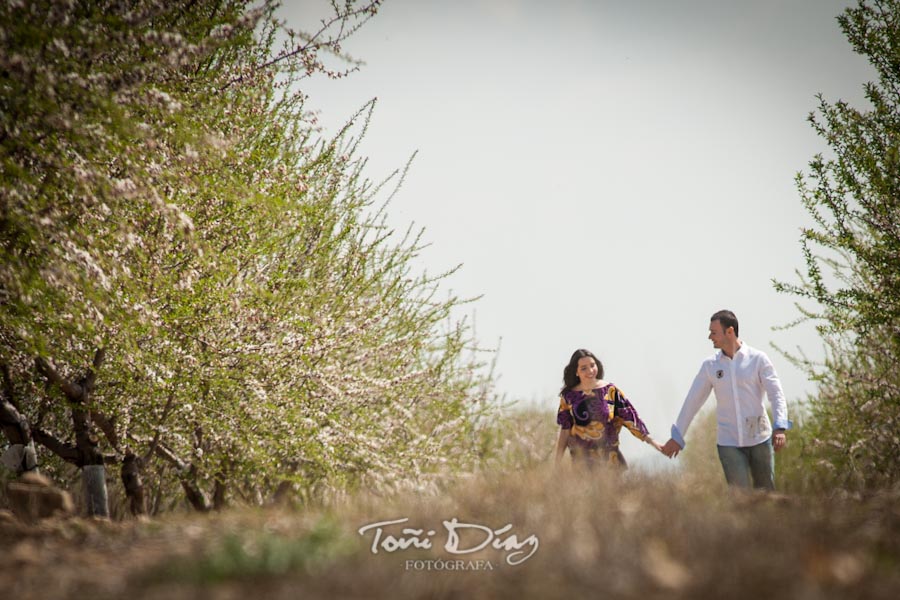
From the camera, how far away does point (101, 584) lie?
3.70 meters

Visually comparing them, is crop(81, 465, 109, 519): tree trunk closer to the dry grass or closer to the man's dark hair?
the dry grass

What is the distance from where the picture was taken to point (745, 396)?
7.40 m

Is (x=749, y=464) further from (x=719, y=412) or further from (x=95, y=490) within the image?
(x=95, y=490)

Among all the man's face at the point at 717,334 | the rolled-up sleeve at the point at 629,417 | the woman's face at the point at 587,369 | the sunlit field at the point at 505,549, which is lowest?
the sunlit field at the point at 505,549

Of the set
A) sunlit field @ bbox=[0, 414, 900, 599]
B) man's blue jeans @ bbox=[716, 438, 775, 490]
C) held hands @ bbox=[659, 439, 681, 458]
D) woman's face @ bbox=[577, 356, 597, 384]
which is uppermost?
woman's face @ bbox=[577, 356, 597, 384]

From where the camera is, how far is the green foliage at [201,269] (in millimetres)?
5109

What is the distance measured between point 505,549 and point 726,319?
176 inches

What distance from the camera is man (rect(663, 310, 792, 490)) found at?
7262mm

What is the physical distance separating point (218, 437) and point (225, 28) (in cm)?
449

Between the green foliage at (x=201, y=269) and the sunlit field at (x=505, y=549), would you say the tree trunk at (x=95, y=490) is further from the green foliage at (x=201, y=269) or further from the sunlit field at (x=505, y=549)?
the sunlit field at (x=505, y=549)

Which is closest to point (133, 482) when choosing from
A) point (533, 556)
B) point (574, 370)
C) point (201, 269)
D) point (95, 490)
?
point (95, 490)

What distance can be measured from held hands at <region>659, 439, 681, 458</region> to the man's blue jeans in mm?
462
